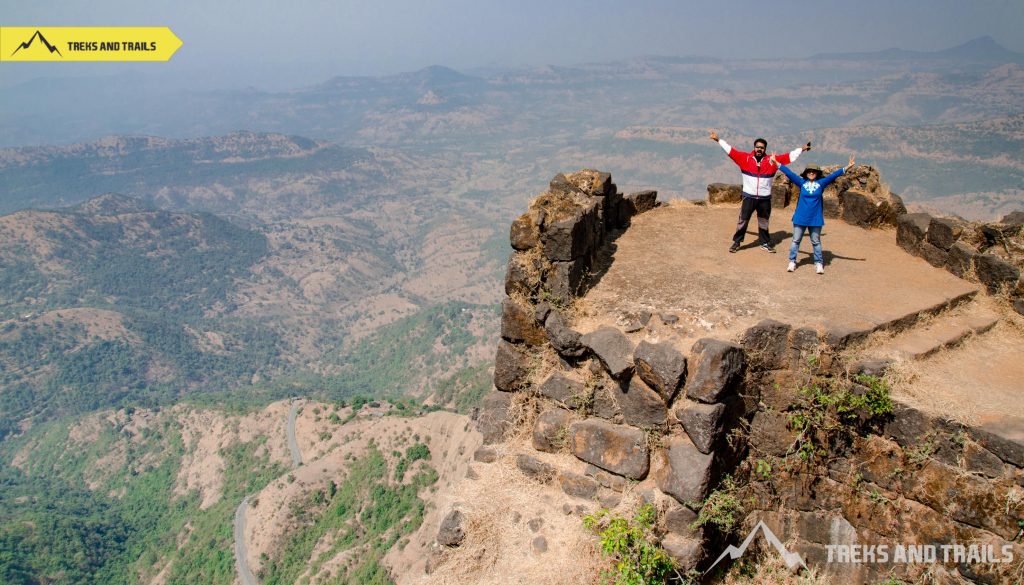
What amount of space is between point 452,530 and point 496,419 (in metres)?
2.46

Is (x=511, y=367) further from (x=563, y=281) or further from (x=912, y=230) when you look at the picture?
(x=912, y=230)

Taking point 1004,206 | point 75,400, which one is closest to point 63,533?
point 75,400

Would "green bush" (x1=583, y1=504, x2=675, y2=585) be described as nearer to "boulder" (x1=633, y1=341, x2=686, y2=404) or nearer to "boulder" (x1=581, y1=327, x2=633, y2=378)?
"boulder" (x1=633, y1=341, x2=686, y2=404)

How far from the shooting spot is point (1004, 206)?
183 m

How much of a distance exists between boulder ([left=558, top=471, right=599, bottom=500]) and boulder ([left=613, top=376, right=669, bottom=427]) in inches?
51.4

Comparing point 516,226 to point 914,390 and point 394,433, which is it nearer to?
point 914,390

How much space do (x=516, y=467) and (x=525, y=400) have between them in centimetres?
138

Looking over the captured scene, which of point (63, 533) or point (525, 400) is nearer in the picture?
point (525, 400)

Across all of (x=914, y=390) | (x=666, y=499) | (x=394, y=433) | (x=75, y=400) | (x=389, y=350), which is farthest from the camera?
(x=389, y=350)

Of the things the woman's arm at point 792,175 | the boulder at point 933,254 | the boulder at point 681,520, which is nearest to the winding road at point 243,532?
the boulder at point 681,520

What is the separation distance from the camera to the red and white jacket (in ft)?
43.0

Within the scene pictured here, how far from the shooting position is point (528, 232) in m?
12.1

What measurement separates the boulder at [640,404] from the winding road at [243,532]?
53451 millimetres

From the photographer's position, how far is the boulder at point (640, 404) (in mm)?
9828
